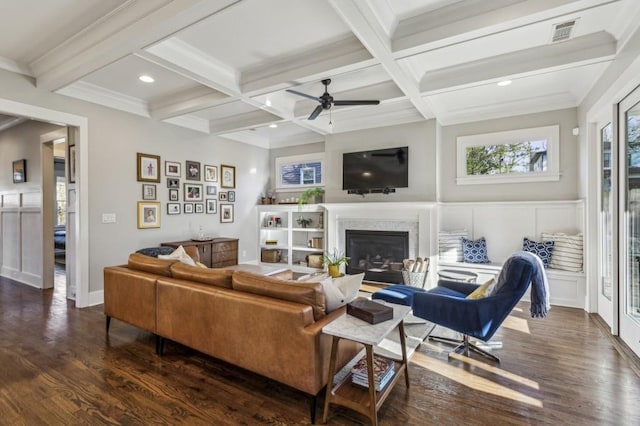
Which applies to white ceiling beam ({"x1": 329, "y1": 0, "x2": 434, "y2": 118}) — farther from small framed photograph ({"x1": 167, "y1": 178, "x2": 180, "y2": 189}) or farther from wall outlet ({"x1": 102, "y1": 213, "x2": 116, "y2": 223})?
wall outlet ({"x1": 102, "y1": 213, "x2": 116, "y2": 223})

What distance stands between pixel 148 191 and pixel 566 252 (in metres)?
5.97

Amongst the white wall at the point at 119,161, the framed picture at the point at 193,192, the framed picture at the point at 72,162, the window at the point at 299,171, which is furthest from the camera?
the window at the point at 299,171

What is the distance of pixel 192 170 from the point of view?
559 cm

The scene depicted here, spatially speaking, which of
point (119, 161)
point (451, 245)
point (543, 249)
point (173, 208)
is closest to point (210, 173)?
point (173, 208)

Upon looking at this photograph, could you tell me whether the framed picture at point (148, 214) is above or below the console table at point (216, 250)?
above

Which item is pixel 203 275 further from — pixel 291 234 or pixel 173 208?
pixel 291 234

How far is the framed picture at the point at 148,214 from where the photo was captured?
4.85 m

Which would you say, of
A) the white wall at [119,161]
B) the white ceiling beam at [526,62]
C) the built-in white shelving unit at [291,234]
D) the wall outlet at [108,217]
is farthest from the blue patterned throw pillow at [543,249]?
the wall outlet at [108,217]

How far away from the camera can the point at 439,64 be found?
3521 millimetres

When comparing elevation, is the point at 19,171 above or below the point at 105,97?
below

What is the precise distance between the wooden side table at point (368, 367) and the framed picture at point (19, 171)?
6481 mm

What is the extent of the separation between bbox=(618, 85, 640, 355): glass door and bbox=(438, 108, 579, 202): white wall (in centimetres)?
139

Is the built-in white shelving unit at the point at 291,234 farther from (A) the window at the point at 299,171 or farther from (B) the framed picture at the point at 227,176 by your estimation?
(B) the framed picture at the point at 227,176

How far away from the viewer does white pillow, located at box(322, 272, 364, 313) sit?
2.18m
